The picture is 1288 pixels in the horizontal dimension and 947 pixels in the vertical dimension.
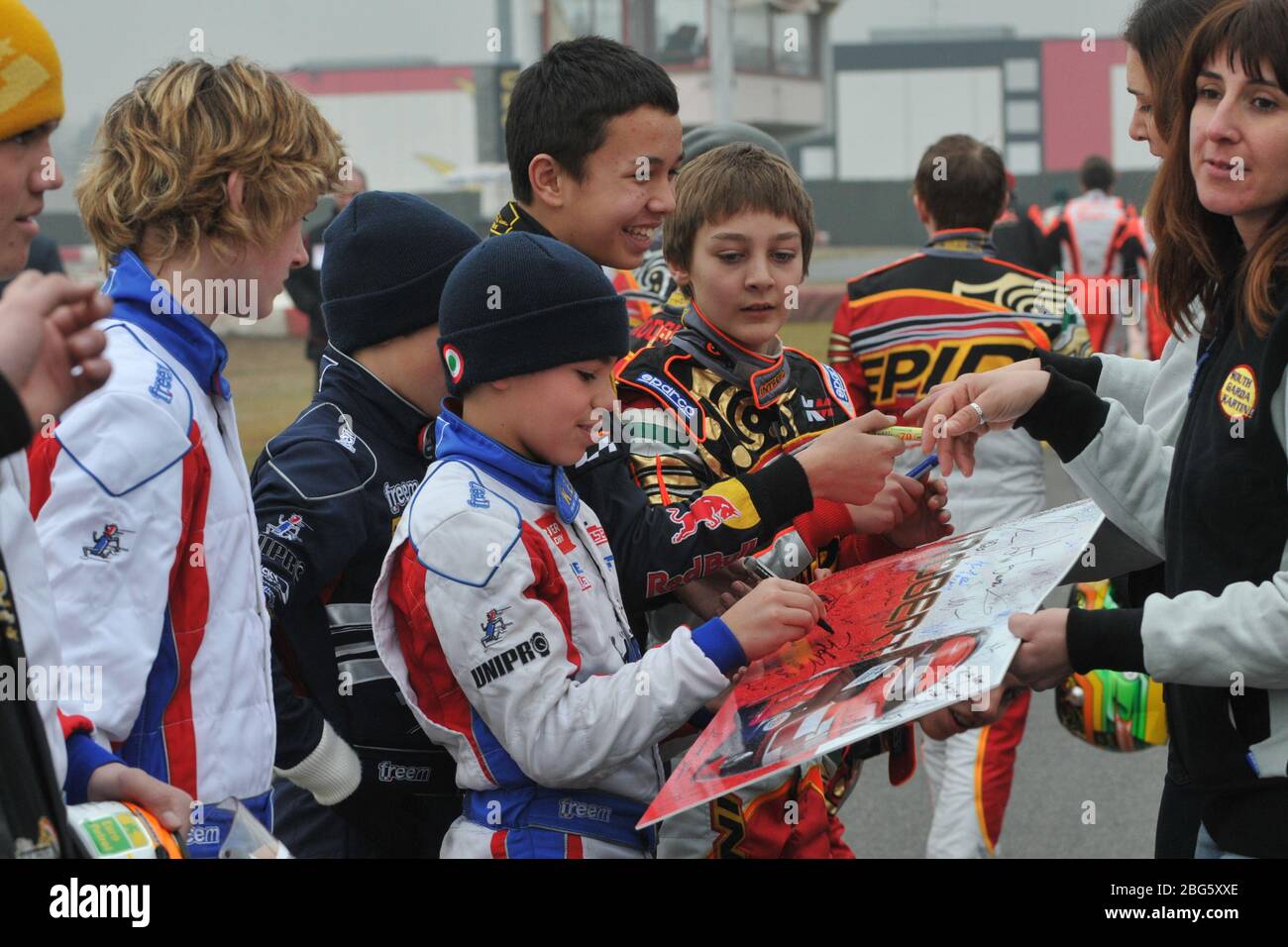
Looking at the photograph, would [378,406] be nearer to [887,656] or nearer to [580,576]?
[580,576]

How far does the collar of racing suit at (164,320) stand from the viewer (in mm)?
2025

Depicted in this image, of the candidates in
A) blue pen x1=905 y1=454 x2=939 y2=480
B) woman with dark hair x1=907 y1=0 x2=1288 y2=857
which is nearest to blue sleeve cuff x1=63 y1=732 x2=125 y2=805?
woman with dark hair x1=907 y1=0 x2=1288 y2=857

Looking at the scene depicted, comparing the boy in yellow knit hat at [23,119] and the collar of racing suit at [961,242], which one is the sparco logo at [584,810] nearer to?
the boy in yellow knit hat at [23,119]

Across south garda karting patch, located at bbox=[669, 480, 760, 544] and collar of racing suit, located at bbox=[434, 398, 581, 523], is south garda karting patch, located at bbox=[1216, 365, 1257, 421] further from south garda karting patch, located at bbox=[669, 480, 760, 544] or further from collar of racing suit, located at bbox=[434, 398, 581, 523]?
collar of racing suit, located at bbox=[434, 398, 581, 523]

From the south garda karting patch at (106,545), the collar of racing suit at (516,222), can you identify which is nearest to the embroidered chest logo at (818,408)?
the collar of racing suit at (516,222)

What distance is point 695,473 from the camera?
8.93 feet

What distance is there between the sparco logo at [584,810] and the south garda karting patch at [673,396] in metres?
0.77

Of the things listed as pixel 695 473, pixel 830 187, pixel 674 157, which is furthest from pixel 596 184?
pixel 830 187

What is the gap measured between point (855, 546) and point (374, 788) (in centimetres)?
102

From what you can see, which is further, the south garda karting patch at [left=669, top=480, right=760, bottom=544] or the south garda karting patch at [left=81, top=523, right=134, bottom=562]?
the south garda karting patch at [left=669, top=480, right=760, bottom=544]

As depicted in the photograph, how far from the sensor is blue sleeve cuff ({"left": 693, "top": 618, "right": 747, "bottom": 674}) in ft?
7.11

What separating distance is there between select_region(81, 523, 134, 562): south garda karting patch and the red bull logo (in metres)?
0.94

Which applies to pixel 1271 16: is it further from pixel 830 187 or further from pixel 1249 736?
pixel 830 187

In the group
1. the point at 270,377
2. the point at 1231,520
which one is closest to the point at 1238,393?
the point at 1231,520
